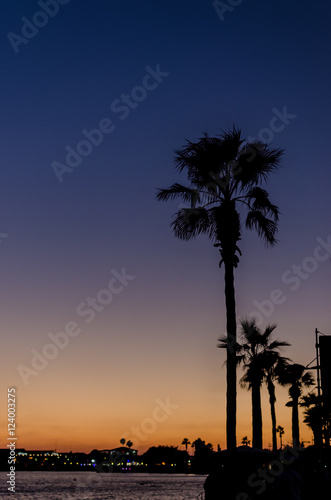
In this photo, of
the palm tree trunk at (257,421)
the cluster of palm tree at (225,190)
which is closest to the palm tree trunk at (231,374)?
the cluster of palm tree at (225,190)

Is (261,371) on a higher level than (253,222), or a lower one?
lower

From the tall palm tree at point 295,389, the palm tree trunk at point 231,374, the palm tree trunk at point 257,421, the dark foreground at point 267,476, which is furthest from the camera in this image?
the tall palm tree at point 295,389

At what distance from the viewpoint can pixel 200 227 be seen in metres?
18.9

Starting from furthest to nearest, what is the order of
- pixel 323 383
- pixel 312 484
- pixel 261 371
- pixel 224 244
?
pixel 261 371, pixel 323 383, pixel 224 244, pixel 312 484

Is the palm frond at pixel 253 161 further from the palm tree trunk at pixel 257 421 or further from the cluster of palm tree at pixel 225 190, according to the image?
the palm tree trunk at pixel 257 421

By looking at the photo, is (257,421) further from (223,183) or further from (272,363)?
(223,183)

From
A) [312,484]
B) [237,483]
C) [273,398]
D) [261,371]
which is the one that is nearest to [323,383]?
[237,483]

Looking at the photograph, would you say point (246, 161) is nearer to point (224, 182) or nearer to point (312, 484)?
point (224, 182)

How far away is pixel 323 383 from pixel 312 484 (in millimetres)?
12572

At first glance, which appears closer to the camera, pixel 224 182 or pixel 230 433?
pixel 230 433

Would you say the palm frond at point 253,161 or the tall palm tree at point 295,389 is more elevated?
the palm frond at point 253,161

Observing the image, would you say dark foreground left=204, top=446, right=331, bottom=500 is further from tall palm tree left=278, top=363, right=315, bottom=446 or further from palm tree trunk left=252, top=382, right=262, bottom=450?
tall palm tree left=278, top=363, right=315, bottom=446

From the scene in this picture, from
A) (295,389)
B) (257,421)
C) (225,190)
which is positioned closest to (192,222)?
(225,190)

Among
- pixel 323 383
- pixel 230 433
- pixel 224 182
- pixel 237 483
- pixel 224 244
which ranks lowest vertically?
pixel 237 483
